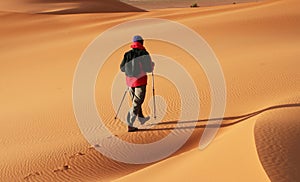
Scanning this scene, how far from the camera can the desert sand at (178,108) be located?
208 inches

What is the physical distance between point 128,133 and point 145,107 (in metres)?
1.59

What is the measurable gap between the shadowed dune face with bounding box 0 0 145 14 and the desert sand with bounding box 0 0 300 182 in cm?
970

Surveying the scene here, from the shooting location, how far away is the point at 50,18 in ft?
92.1

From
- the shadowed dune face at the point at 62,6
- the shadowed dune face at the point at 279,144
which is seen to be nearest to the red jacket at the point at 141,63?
the shadowed dune face at the point at 279,144

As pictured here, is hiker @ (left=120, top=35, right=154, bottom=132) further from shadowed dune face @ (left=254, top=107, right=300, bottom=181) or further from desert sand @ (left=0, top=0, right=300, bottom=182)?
shadowed dune face @ (left=254, top=107, right=300, bottom=181)

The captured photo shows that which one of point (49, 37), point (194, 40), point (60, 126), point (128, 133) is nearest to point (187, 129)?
point (128, 133)

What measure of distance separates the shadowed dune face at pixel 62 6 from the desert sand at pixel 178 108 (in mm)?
9702

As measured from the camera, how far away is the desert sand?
5.27m

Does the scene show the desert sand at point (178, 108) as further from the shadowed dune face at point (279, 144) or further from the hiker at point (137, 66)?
the hiker at point (137, 66)

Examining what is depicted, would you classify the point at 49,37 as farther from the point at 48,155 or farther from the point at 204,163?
the point at 204,163

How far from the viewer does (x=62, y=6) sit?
113 ft

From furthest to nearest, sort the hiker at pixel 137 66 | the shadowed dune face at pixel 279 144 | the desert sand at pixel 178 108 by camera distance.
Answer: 1. the hiker at pixel 137 66
2. the desert sand at pixel 178 108
3. the shadowed dune face at pixel 279 144

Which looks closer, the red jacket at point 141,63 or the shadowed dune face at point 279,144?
the shadowed dune face at point 279,144

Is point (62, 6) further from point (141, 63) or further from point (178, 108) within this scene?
point (141, 63)
